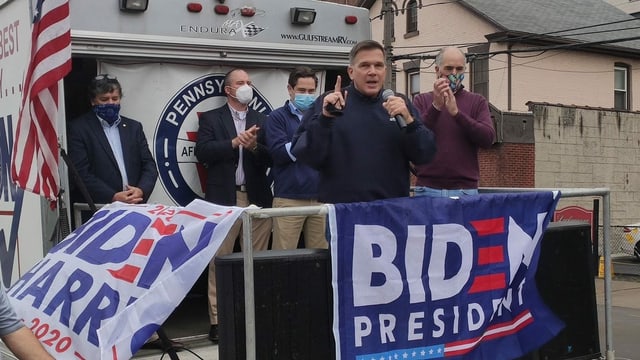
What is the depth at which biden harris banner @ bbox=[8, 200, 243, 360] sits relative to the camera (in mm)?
3154

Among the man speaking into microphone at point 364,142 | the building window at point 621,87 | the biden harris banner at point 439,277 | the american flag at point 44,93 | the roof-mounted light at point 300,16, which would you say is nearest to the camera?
the biden harris banner at point 439,277

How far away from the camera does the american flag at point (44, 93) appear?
3986 millimetres

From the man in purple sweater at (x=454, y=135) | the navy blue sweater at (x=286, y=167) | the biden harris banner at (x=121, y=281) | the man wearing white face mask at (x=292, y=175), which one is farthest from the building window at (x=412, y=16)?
the biden harris banner at (x=121, y=281)

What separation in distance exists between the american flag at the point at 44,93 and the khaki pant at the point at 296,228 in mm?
1554

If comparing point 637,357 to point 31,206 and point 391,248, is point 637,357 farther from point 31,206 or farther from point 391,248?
point 31,206

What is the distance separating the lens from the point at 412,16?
28047 mm

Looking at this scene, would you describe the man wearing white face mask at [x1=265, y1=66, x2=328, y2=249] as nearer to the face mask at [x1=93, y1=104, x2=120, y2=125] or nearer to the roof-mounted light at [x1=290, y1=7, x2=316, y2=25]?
the roof-mounted light at [x1=290, y1=7, x2=316, y2=25]

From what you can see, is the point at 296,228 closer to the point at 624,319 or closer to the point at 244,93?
the point at 244,93

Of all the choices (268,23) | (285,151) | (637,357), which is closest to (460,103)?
(285,151)

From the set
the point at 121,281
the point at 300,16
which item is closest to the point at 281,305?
the point at 121,281

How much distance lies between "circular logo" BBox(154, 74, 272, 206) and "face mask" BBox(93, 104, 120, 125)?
1.62 feet

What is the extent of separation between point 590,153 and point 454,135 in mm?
18066

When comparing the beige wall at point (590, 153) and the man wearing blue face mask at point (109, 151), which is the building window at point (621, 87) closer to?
the beige wall at point (590, 153)

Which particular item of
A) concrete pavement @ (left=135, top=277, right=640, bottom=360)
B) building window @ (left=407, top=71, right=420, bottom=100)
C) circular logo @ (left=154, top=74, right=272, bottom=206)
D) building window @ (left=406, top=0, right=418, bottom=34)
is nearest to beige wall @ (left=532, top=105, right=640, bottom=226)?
concrete pavement @ (left=135, top=277, right=640, bottom=360)
